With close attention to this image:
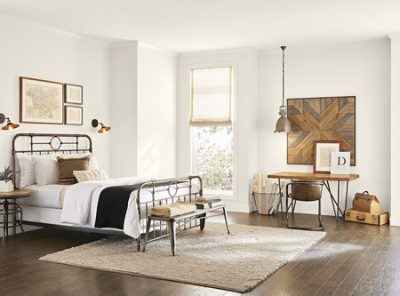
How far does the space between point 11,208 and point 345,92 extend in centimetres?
502

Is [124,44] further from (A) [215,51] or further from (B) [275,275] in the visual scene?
(B) [275,275]

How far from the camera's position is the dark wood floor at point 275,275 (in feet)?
12.6

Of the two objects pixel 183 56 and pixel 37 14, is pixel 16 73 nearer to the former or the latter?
pixel 37 14

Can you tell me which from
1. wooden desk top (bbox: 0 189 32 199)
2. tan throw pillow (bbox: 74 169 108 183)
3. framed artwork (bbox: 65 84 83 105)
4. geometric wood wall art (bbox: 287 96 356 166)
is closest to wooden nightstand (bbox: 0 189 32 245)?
wooden desk top (bbox: 0 189 32 199)

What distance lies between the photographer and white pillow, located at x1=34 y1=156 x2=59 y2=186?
614cm

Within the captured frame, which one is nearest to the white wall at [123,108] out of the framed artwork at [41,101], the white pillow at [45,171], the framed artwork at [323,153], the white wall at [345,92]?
the framed artwork at [41,101]

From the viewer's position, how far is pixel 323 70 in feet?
25.2

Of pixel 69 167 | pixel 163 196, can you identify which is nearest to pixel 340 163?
pixel 163 196

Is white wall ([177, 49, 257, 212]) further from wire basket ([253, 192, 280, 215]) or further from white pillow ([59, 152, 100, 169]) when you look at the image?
white pillow ([59, 152, 100, 169])

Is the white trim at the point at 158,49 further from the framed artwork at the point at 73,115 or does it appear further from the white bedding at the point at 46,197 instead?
the white bedding at the point at 46,197

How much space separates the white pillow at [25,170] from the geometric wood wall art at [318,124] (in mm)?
3960

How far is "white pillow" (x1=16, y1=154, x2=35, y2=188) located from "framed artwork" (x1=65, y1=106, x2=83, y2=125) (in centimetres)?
93

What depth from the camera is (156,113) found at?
7.89 metres

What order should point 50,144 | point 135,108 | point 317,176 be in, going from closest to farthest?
1. point 50,144
2. point 317,176
3. point 135,108
